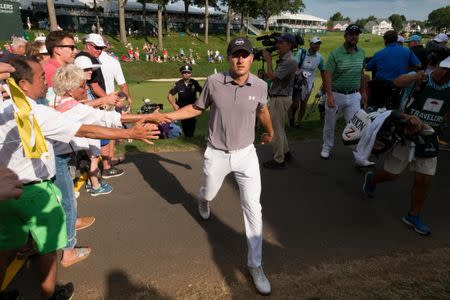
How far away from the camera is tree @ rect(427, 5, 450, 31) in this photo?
12218 cm

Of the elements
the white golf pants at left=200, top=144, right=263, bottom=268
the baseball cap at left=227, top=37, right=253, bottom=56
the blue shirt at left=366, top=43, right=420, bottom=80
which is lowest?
A: the white golf pants at left=200, top=144, right=263, bottom=268

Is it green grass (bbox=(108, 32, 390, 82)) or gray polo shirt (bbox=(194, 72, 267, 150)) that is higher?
gray polo shirt (bbox=(194, 72, 267, 150))

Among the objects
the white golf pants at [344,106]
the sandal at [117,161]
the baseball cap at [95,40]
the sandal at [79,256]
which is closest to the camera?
the sandal at [79,256]

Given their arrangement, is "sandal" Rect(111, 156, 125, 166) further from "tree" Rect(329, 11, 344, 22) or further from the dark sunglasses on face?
"tree" Rect(329, 11, 344, 22)

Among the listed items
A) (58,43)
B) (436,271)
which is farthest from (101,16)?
(436,271)

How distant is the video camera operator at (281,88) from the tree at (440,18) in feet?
466

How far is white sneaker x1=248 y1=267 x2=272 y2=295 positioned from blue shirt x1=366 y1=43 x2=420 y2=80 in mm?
5334

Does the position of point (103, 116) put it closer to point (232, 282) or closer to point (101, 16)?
point (232, 282)

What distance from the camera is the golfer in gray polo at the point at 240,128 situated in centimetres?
314

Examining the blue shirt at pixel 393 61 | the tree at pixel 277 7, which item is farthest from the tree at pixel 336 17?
the blue shirt at pixel 393 61

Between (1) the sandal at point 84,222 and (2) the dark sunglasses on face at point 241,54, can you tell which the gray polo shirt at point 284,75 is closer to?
(2) the dark sunglasses on face at point 241,54

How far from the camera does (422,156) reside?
3.80 m

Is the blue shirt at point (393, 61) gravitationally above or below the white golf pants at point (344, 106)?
above

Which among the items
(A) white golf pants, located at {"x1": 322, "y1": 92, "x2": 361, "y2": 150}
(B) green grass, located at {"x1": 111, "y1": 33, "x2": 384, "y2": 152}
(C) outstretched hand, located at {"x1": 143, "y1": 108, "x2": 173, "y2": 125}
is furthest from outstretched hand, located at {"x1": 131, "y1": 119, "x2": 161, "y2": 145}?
(A) white golf pants, located at {"x1": 322, "y1": 92, "x2": 361, "y2": 150}
